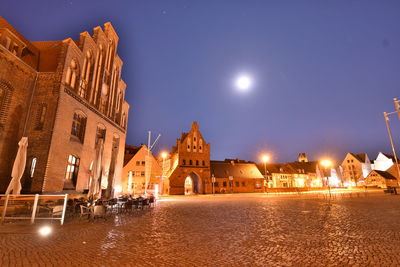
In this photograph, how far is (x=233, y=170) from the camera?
53.4 m

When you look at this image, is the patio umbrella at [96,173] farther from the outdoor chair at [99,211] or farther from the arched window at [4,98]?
the arched window at [4,98]

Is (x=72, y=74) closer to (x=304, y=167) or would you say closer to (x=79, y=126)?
(x=79, y=126)

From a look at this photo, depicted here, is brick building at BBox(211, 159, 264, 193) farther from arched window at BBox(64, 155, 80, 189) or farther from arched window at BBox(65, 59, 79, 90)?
arched window at BBox(65, 59, 79, 90)

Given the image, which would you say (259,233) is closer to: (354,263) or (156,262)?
(354,263)

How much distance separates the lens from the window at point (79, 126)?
18938mm

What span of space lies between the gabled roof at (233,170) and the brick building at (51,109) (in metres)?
34.4

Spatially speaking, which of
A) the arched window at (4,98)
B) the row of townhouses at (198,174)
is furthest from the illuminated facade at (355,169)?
the arched window at (4,98)

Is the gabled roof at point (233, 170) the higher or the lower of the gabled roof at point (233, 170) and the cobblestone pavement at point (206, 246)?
the higher

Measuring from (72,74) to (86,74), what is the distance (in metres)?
2.33

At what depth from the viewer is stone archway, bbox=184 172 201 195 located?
49.1m

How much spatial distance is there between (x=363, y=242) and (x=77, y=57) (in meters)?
23.2

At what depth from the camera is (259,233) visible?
7.51 m

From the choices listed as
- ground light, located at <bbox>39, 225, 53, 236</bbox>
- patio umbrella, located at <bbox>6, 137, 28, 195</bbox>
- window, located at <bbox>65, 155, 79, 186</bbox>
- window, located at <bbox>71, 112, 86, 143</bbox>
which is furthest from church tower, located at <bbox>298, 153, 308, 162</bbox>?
ground light, located at <bbox>39, 225, 53, 236</bbox>

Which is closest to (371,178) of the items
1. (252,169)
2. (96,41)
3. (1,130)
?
(252,169)
